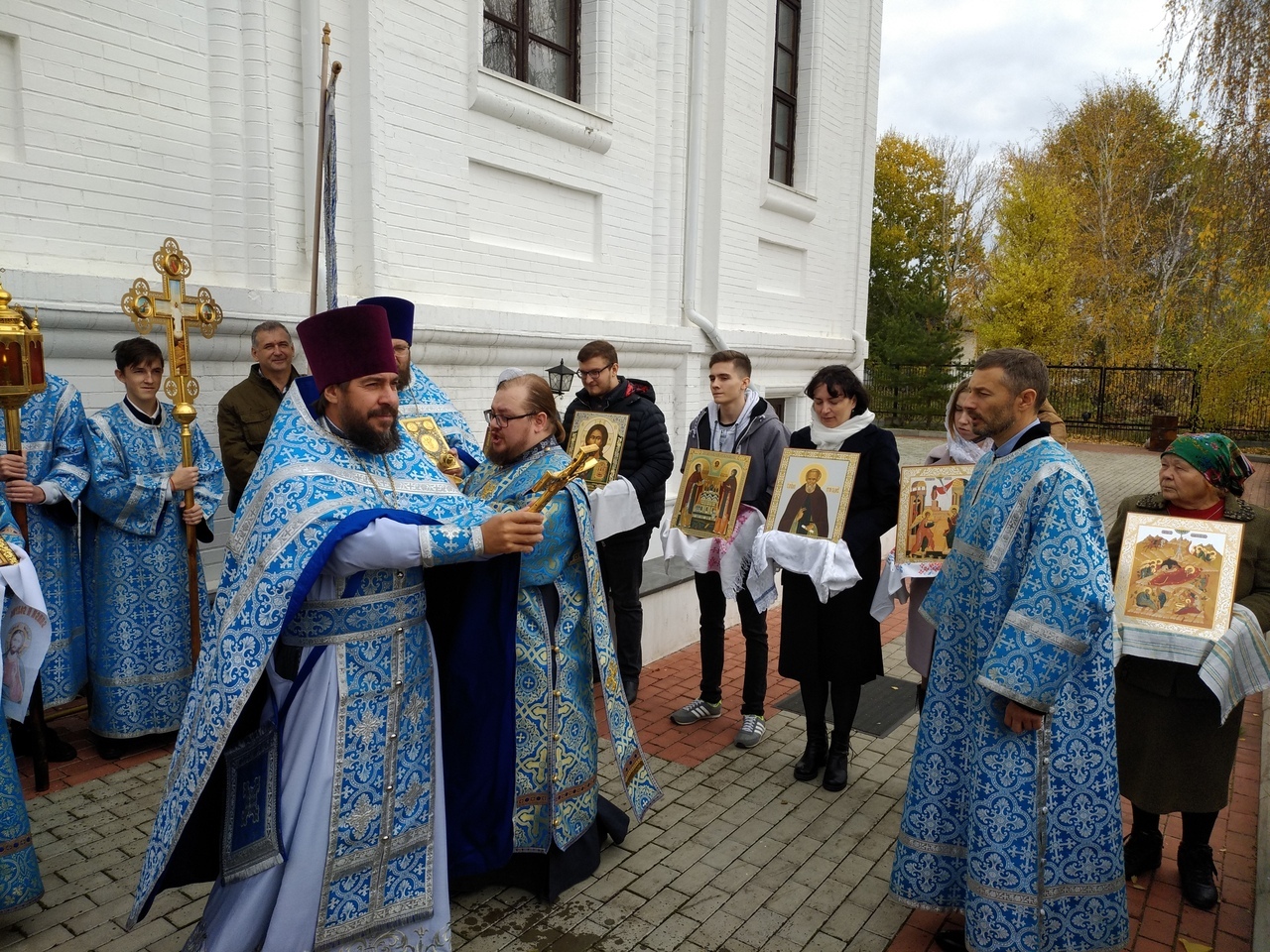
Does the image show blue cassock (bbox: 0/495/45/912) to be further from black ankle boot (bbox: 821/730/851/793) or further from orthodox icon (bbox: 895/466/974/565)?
orthodox icon (bbox: 895/466/974/565)

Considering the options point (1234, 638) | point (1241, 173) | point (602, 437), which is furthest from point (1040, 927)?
point (1241, 173)

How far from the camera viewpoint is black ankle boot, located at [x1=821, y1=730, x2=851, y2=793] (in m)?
4.75

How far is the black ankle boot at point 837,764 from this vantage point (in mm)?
4746

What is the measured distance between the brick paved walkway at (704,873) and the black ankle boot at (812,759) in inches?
3.5

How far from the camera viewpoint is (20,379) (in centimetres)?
412

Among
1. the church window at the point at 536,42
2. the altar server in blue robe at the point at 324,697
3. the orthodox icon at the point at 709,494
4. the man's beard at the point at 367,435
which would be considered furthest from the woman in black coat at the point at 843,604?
the church window at the point at 536,42

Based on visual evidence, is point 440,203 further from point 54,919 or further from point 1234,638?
point 1234,638

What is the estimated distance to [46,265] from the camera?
4895 millimetres

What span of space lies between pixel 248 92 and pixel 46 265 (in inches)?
67.7

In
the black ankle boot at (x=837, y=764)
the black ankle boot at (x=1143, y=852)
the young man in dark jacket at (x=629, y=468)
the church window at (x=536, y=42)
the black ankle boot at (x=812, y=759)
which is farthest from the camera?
the church window at (x=536, y=42)

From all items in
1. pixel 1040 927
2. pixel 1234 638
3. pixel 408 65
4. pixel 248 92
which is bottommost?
pixel 1040 927

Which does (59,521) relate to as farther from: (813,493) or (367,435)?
(813,493)

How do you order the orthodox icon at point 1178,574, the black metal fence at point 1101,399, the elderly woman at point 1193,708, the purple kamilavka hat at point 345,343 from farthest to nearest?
the black metal fence at point 1101,399
the elderly woman at point 1193,708
the orthodox icon at point 1178,574
the purple kamilavka hat at point 345,343

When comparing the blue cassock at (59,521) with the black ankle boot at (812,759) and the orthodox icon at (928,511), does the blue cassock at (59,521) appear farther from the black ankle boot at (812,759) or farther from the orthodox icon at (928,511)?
the orthodox icon at (928,511)
